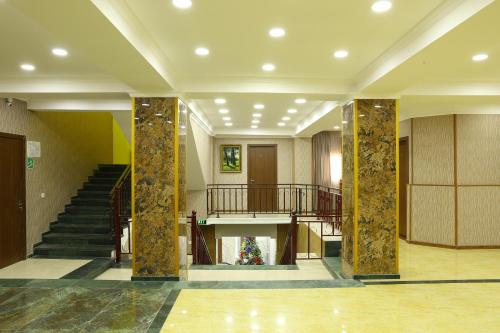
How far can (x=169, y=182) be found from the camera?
5.03m

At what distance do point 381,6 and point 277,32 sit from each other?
3.38ft

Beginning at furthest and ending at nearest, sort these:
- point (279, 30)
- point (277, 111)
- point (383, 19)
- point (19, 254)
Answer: point (277, 111) < point (19, 254) < point (279, 30) < point (383, 19)

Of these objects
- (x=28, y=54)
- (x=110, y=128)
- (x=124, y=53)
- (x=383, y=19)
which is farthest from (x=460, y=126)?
(x=110, y=128)

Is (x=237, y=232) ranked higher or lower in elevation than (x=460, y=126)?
lower

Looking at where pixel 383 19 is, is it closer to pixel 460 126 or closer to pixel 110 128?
pixel 460 126

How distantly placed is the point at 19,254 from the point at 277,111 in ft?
20.0

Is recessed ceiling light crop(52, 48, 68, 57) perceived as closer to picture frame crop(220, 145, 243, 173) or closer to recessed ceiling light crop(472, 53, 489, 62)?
recessed ceiling light crop(472, 53, 489, 62)

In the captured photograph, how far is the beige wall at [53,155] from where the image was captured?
21.1 ft

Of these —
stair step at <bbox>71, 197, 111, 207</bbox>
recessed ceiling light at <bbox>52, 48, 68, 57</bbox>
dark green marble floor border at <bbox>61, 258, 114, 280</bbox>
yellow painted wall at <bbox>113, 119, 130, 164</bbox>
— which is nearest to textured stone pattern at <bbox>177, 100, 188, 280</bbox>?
dark green marble floor border at <bbox>61, 258, 114, 280</bbox>

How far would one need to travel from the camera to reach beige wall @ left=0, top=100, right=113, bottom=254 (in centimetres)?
644

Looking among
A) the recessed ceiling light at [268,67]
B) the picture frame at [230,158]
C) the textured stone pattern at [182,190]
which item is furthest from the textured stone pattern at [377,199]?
the picture frame at [230,158]

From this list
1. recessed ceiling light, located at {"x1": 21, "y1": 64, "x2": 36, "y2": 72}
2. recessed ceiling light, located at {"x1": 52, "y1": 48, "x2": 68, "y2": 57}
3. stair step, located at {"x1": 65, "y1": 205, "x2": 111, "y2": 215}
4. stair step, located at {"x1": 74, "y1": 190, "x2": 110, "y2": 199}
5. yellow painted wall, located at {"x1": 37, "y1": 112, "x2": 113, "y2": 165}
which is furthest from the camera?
stair step, located at {"x1": 74, "y1": 190, "x2": 110, "y2": 199}

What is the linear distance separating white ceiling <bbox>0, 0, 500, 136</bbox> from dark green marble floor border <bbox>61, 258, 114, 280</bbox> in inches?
110

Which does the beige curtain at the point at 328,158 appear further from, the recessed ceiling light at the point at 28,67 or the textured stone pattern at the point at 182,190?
the recessed ceiling light at the point at 28,67
